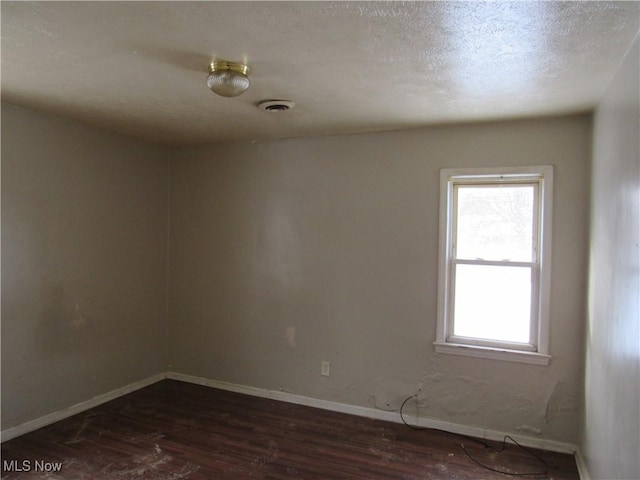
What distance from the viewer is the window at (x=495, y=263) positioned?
2959 millimetres

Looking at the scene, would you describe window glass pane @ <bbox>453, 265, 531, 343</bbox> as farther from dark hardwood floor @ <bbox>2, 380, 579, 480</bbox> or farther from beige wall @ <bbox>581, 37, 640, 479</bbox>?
dark hardwood floor @ <bbox>2, 380, 579, 480</bbox>

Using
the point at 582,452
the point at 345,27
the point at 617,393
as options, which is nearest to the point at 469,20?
the point at 345,27

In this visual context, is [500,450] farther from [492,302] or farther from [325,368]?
[325,368]

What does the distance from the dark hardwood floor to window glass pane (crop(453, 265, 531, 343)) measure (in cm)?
78

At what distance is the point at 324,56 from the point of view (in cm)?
195

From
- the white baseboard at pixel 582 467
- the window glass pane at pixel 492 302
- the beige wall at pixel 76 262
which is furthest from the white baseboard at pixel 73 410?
the white baseboard at pixel 582 467

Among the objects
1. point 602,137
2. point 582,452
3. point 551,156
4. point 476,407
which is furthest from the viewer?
point 476,407

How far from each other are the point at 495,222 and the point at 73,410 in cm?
359

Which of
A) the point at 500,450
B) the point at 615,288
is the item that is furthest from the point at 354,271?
the point at 615,288

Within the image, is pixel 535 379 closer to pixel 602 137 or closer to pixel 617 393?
pixel 617 393

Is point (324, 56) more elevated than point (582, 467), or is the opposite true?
point (324, 56)

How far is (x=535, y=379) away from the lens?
295 cm

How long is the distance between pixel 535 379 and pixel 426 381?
77cm

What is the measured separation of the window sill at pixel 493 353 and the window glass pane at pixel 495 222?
669 mm
